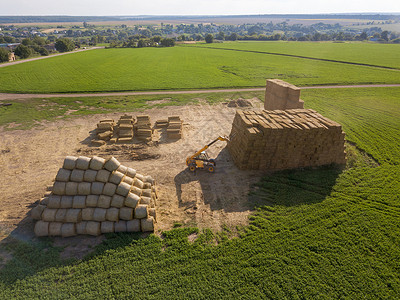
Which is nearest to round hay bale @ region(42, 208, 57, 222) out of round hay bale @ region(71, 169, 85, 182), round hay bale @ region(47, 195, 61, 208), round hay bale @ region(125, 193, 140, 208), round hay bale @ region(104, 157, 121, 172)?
round hay bale @ region(47, 195, 61, 208)

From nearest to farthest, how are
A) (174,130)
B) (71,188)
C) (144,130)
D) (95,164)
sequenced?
(71,188) < (95,164) < (144,130) < (174,130)

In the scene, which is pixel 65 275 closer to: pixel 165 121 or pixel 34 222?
pixel 34 222

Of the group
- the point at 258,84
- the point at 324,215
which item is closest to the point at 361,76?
the point at 258,84

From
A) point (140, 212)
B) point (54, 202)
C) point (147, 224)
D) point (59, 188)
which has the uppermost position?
point (59, 188)

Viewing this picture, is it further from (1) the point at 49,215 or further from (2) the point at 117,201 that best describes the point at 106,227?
(1) the point at 49,215

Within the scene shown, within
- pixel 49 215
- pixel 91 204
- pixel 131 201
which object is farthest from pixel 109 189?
pixel 49 215

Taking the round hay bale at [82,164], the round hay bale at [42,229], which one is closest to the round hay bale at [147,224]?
the round hay bale at [82,164]

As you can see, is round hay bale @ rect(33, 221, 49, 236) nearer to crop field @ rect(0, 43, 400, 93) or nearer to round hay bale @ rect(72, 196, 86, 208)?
round hay bale @ rect(72, 196, 86, 208)

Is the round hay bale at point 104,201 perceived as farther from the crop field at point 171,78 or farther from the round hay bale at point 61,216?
the crop field at point 171,78
